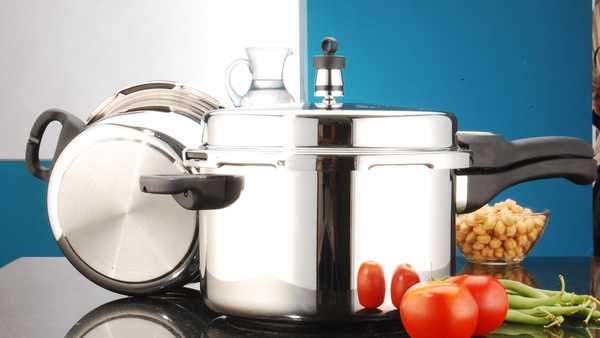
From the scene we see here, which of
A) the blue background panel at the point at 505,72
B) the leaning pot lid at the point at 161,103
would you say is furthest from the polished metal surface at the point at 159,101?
the blue background panel at the point at 505,72

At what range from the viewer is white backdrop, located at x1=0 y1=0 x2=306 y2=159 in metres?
3.59

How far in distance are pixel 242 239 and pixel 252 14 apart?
277 centimetres

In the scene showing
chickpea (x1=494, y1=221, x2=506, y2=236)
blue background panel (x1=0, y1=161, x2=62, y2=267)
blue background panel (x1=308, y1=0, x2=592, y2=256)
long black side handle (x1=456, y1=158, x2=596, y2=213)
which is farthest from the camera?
blue background panel (x1=0, y1=161, x2=62, y2=267)

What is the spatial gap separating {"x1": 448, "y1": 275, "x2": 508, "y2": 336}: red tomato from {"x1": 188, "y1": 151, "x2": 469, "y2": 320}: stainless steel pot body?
5 cm

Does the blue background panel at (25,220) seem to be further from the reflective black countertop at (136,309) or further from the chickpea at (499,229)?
the chickpea at (499,229)

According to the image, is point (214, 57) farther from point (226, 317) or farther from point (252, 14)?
point (226, 317)

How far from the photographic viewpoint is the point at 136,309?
1161 millimetres

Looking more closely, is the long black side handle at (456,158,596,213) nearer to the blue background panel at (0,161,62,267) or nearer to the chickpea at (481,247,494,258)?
the chickpea at (481,247,494,258)

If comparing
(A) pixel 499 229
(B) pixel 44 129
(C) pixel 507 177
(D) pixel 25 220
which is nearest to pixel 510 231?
(A) pixel 499 229

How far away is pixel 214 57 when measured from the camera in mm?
3625

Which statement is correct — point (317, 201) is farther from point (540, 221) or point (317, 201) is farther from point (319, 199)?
point (540, 221)

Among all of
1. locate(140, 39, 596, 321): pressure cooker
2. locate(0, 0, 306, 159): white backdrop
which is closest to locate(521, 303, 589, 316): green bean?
locate(140, 39, 596, 321): pressure cooker

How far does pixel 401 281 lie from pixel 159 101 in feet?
1.68

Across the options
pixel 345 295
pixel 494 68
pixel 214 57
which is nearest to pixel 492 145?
pixel 345 295
